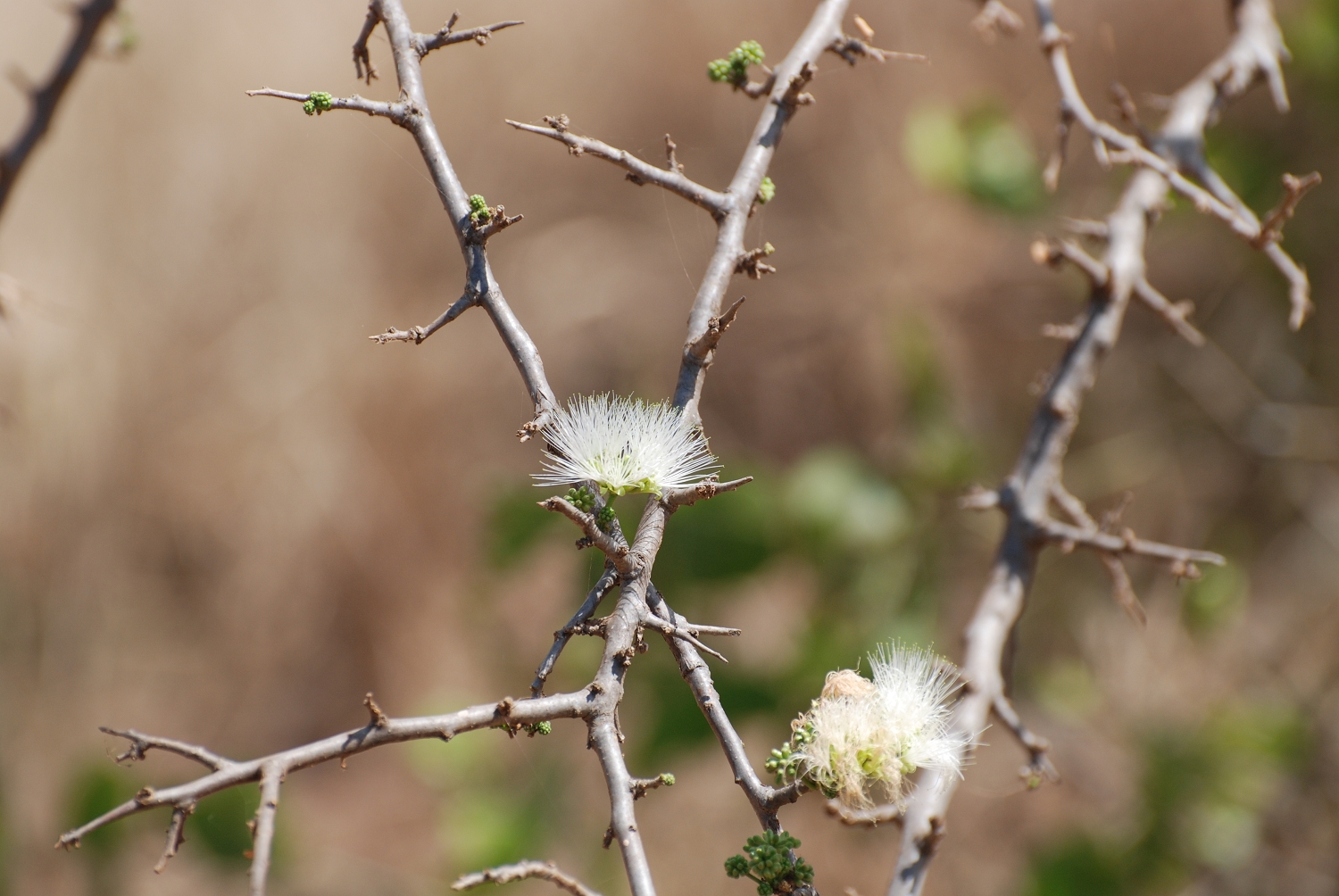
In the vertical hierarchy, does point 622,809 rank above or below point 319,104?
below

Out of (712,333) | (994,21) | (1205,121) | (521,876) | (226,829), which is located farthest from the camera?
(226,829)

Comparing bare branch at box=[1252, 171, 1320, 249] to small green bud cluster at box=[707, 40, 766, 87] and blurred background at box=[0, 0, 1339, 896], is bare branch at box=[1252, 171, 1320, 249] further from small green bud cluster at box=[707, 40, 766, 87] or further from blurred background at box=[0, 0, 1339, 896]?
blurred background at box=[0, 0, 1339, 896]

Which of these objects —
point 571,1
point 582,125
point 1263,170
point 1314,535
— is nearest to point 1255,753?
point 1314,535

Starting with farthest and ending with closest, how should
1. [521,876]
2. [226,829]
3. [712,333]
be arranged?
[226,829] → [712,333] → [521,876]

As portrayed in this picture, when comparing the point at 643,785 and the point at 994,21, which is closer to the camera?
the point at 643,785

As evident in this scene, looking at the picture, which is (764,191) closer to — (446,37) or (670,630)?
(446,37)

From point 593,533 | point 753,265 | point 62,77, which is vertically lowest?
point 593,533

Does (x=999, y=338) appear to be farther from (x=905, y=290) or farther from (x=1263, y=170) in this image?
(x=1263, y=170)

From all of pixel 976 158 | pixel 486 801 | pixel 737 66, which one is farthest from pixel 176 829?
pixel 976 158
